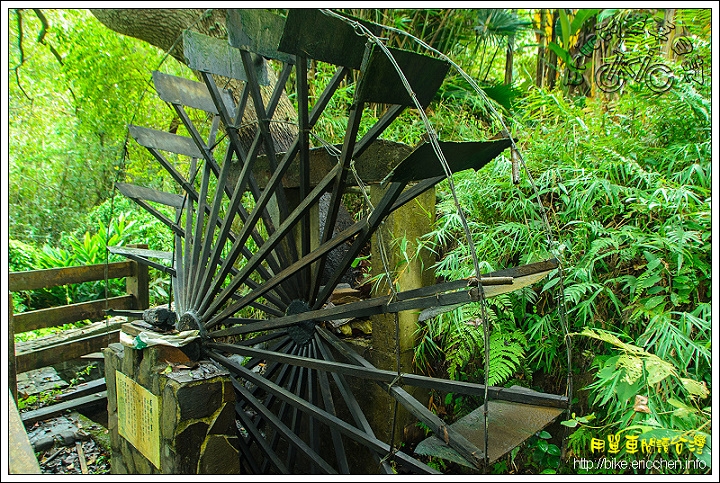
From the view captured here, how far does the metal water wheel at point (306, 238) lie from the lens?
254 cm

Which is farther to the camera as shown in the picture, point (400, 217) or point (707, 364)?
point (400, 217)

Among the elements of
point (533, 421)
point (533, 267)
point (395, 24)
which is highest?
point (395, 24)

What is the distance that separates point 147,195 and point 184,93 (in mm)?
1111

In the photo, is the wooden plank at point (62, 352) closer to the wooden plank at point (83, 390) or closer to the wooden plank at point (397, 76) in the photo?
the wooden plank at point (83, 390)

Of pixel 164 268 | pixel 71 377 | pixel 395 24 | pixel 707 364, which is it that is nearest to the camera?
pixel 707 364

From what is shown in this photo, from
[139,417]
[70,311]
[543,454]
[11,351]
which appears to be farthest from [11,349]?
[543,454]

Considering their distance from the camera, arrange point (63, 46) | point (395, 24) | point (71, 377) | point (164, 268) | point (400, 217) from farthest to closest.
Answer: point (63, 46) < point (71, 377) < point (395, 24) < point (164, 268) < point (400, 217)

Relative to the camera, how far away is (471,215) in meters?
3.60

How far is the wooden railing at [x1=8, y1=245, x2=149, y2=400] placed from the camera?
453 centimetres

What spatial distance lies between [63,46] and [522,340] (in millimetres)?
7035

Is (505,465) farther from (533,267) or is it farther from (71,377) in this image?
(71,377)

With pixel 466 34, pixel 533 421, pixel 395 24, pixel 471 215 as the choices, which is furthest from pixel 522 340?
pixel 466 34

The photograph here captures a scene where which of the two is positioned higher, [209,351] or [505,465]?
[209,351]

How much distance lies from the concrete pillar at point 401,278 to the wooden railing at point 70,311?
3.00 metres
